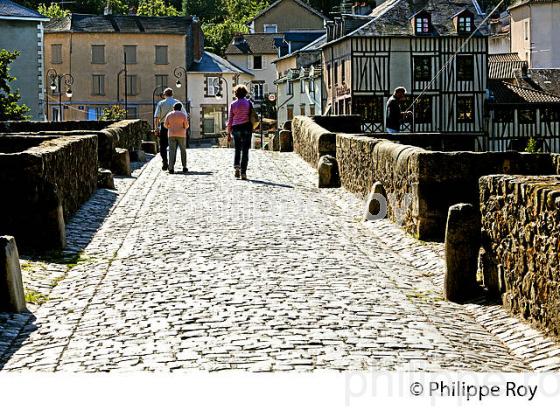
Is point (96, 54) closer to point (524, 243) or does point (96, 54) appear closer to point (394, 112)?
point (394, 112)

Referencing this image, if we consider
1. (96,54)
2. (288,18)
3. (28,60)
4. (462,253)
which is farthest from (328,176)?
(288,18)

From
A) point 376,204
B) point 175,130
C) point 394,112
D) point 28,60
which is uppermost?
point 28,60

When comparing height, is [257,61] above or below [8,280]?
above

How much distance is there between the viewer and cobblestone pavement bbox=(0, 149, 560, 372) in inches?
319

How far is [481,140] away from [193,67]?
106 ft

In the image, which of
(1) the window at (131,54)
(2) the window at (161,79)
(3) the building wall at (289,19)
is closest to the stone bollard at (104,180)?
(2) the window at (161,79)

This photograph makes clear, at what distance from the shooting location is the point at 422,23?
5869 centimetres

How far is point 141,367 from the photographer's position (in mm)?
7785

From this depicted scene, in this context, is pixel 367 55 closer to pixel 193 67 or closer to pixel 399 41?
pixel 399 41

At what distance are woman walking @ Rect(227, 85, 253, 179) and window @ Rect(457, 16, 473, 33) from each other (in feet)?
123

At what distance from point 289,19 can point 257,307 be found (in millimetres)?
95972

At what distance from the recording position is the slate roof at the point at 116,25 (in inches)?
3214

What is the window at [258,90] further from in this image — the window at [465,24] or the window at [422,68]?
the window at [422,68]

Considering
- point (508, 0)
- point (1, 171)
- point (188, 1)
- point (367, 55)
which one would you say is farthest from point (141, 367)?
point (188, 1)
